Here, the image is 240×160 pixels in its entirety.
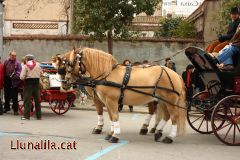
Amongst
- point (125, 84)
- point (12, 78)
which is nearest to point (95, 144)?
point (125, 84)

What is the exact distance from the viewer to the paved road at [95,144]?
9.11 m

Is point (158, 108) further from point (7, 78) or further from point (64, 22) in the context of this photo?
point (64, 22)

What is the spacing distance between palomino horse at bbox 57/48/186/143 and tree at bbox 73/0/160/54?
7.89 meters

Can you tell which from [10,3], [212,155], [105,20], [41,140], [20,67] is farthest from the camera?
[10,3]

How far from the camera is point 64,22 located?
2662cm

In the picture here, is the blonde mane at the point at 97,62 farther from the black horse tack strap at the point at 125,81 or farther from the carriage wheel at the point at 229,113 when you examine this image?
the carriage wheel at the point at 229,113

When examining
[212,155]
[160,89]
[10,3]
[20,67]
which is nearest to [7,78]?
[20,67]

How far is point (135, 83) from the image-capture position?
10.8 metres

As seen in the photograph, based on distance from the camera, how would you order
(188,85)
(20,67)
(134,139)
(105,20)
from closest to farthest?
(134,139) → (20,67) → (188,85) → (105,20)

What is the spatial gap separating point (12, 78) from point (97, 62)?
526 centimetres

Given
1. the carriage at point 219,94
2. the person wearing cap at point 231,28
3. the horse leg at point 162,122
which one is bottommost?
the horse leg at point 162,122

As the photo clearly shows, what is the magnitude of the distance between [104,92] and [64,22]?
16581mm

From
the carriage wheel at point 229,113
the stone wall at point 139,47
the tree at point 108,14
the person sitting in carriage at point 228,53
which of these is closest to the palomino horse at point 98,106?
the carriage wheel at point 229,113

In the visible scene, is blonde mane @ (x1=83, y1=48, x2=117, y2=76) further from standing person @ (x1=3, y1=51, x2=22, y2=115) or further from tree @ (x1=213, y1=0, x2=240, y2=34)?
tree @ (x1=213, y1=0, x2=240, y2=34)
